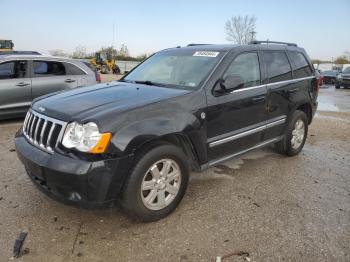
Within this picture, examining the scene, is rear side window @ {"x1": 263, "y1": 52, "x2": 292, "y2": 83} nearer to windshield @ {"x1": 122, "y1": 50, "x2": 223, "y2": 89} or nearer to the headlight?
windshield @ {"x1": 122, "y1": 50, "x2": 223, "y2": 89}

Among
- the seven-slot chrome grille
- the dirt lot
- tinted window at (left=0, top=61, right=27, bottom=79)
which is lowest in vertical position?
the dirt lot

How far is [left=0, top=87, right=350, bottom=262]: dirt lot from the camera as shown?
3.02 meters

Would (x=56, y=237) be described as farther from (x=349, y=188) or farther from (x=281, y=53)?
(x=281, y=53)

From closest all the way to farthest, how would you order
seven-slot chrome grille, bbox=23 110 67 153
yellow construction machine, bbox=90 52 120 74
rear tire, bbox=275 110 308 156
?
1. seven-slot chrome grille, bbox=23 110 67 153
2. rear tire, bbox=275 110 308 156
3. yellow construction machine, bbox=90 52 120 74

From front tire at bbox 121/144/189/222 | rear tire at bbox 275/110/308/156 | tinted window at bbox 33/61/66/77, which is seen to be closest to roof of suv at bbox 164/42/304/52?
rear tire at bbox 275/110/308/156

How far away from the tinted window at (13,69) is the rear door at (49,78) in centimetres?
22

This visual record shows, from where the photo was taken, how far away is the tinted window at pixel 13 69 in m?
7.32

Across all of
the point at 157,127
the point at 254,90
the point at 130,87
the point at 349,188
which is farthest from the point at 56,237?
the point at 349,188

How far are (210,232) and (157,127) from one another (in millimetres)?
1113

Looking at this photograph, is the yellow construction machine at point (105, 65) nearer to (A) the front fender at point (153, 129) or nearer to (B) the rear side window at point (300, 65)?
(B) the rear side window at point (300, 65)

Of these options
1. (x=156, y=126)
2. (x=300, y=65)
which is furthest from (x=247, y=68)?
(x=156, y=126)

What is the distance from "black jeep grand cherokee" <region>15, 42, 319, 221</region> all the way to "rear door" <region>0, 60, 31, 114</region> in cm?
353

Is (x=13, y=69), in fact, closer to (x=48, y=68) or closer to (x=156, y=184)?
(x=48, y=68)

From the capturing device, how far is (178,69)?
4410mm
